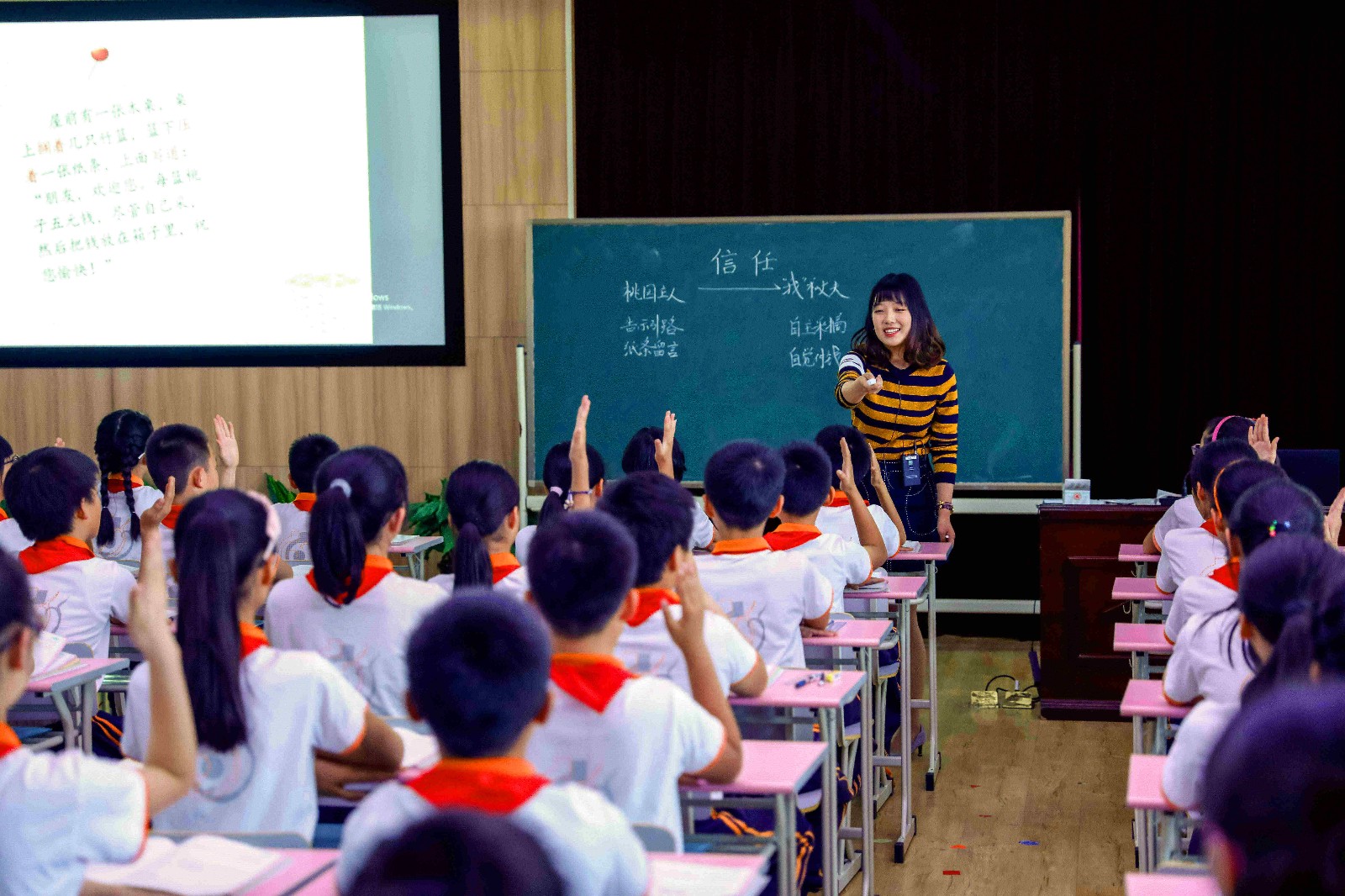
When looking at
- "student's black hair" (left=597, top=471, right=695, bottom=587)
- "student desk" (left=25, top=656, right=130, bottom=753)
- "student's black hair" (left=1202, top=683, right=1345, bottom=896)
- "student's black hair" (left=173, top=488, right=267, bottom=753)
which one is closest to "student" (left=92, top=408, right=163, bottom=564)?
"student desk" (left=25, top=656, right=130, bottom=753)

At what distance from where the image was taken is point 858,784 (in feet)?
12.0

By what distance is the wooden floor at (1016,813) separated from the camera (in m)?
3.40

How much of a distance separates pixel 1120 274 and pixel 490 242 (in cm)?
285

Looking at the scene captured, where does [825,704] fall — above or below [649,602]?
below

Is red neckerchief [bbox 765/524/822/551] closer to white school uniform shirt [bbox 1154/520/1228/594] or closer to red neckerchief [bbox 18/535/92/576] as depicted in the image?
white school uniform shirt [bbox 1154/520/1228/594]

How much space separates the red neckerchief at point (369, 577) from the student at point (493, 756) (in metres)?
1.21

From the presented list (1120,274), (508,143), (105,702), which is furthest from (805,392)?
(105,702)

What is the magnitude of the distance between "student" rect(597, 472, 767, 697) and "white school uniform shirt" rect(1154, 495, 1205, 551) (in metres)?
2.17

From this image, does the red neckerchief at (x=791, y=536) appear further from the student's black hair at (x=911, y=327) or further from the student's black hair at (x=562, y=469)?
the student's black hair at (x=911, y=327)

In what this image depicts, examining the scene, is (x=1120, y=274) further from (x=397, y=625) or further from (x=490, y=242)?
(x=397, y=625)

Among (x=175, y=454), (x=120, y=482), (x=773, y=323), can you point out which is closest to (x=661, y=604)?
(x=175, y=454)

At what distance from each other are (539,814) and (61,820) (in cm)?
53

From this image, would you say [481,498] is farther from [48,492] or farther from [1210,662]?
[1210,662]

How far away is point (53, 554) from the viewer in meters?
3.21
